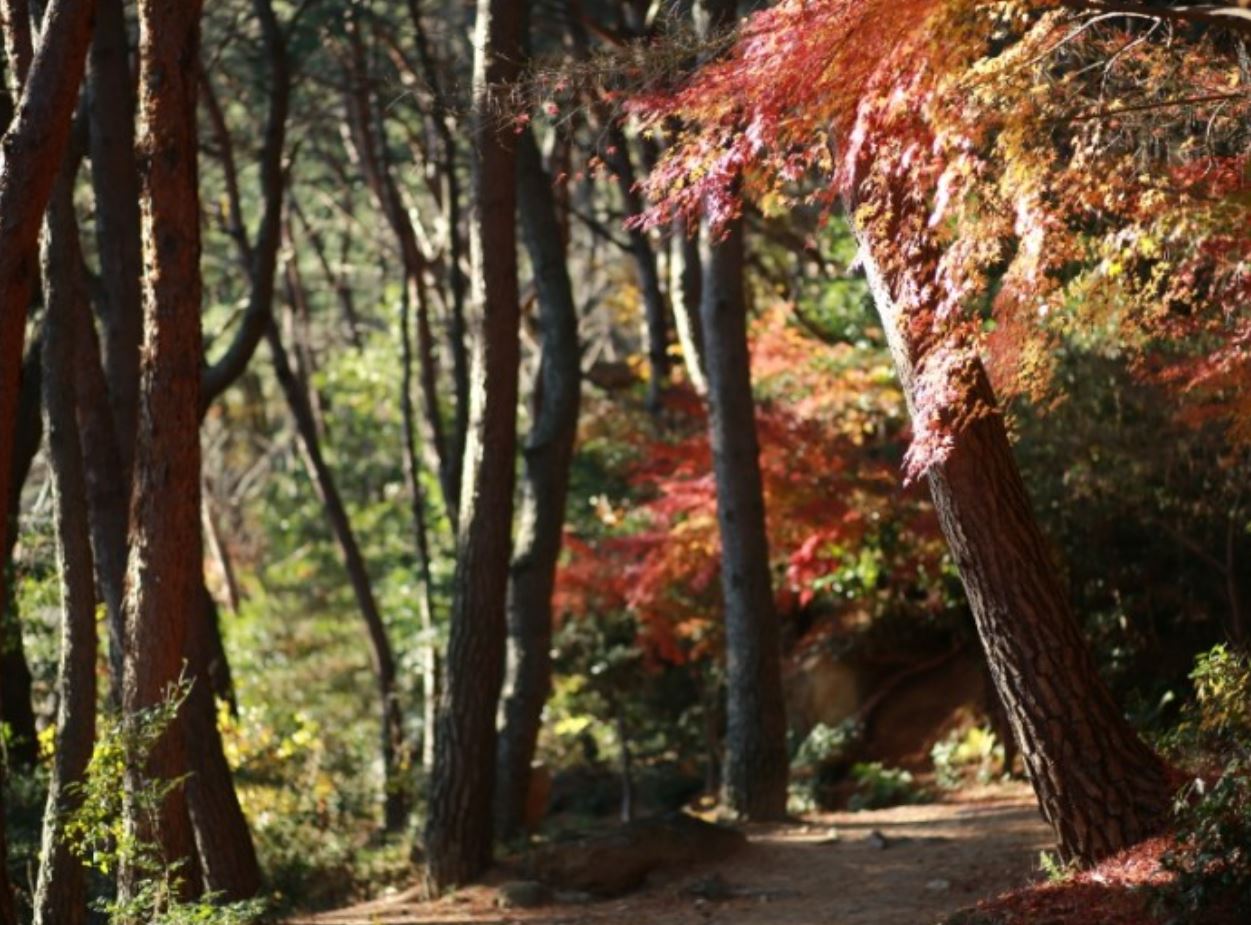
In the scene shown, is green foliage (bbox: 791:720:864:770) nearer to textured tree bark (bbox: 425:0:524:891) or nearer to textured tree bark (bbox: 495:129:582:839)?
textured tree bark (bbox: 495:129:582:839)

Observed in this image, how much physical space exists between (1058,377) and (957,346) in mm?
5946

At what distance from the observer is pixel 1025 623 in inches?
331

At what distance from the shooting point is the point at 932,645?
1888 cm

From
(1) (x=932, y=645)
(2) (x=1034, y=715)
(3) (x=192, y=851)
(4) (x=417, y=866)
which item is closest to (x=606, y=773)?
(1) (x=932, y=645)

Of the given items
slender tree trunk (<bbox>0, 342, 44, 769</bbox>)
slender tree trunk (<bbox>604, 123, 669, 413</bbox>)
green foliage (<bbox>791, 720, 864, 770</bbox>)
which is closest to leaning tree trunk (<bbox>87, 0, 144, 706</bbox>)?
slender tree trunk (<bbox>0, 342, 44, 769</bbox>)

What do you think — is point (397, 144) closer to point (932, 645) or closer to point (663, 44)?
point (932, 645)

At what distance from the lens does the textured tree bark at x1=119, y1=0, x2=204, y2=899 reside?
918cm

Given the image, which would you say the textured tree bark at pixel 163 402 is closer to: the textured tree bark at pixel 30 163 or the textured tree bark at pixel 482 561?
the textured tree bark at pixel 30 163

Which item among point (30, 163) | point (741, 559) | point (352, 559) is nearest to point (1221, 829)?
point (30, 163)

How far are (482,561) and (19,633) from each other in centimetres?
483

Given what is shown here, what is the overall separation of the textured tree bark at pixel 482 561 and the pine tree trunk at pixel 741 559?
2021 mm

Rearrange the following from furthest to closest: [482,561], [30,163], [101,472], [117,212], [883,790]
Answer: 1. [883,790]
2. [482,561]
3. [117,212]
4. [101,472]
5. [30,163]

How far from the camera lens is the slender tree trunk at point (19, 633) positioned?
563 inches

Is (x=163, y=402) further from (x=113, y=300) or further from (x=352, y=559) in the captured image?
(x=352, y=559)
